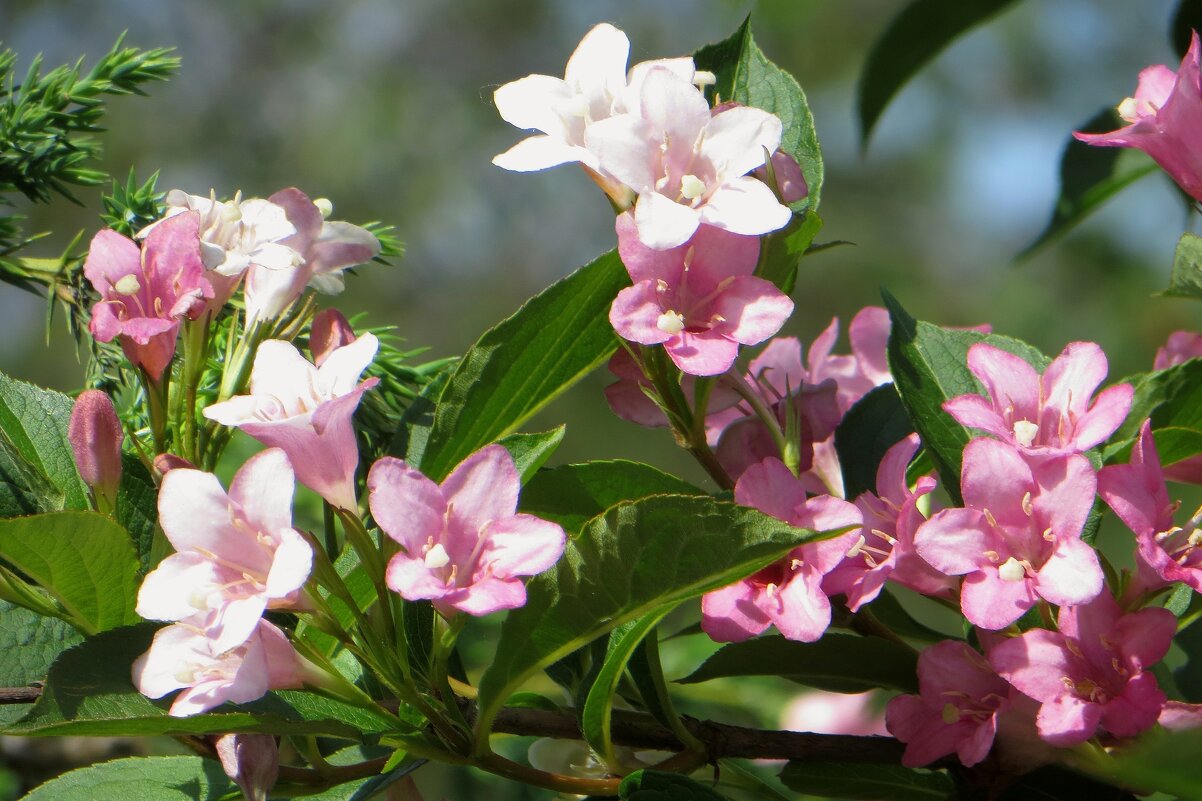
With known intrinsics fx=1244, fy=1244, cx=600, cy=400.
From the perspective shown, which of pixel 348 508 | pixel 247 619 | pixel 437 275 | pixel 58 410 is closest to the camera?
pixel 247 619

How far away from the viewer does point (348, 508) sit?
734mm

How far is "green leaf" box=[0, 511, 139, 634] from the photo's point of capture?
2.25 feet

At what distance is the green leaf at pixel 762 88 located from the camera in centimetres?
91

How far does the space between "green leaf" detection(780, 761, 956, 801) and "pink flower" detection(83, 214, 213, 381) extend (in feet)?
1.67

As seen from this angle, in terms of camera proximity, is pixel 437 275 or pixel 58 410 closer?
pixel 58 410

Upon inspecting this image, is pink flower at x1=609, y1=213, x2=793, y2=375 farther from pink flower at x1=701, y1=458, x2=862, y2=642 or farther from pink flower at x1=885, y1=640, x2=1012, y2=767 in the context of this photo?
pink flower at x1=885, y1=640, x2=1012, y2=767

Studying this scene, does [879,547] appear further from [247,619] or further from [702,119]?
[247,619]

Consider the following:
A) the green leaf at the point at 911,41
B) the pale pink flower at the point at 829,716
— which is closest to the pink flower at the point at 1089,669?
the green leaf at the point at 911,41

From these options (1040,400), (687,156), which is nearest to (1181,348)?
(1040,400)

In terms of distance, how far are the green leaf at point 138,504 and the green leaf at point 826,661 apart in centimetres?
38

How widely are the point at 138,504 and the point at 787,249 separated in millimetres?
477

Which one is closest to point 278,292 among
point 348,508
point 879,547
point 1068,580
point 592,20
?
point 348,508

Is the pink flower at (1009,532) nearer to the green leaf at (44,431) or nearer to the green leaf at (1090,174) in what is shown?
the green leaf at (44,431)

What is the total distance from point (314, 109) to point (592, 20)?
1.90 m
